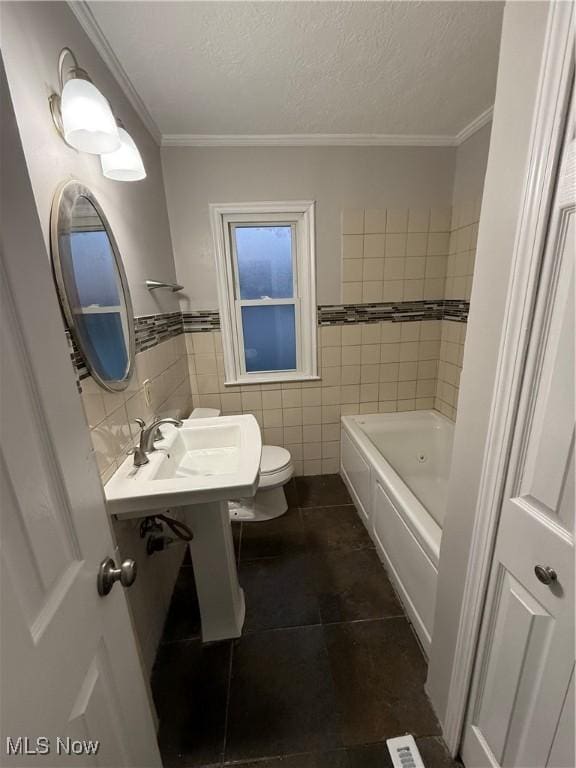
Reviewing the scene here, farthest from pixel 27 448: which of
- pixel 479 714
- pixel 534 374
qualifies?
pixel 479 714

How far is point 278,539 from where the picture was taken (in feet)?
6.22

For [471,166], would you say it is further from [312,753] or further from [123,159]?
[312,753]

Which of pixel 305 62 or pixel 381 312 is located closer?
pixel 305 62

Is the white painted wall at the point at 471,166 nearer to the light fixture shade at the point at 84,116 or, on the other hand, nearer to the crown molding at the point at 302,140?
the crown molding at the point at 302,140

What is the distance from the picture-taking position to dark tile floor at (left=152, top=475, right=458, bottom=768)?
1025 mm

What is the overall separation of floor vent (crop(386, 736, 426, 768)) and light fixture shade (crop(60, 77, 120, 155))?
2.07 metres

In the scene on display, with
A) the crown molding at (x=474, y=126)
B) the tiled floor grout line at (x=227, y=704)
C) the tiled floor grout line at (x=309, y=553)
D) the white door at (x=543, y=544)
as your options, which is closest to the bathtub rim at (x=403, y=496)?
the white door at (x=543, y=544)

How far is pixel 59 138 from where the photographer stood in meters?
0.91

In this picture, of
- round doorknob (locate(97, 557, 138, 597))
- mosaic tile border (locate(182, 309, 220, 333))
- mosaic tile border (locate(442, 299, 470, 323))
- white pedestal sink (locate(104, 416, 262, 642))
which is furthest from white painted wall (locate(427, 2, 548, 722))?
mosaic tile border (locate(182, 309, 220, 333))

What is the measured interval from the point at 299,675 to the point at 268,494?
1003 millimetres

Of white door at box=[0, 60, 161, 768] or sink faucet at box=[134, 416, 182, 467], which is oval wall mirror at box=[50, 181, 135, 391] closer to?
sink faucet at box=[134, 416, 182, 467]

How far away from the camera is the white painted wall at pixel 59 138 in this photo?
0.77 meters

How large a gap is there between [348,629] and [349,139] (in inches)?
104
